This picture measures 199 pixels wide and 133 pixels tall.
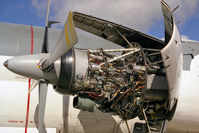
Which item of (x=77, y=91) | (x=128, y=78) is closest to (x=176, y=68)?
(x=128, y=78)

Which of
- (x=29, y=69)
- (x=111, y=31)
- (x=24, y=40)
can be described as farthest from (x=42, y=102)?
(x=24, y=40)

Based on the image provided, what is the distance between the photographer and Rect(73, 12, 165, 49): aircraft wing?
6.12 m

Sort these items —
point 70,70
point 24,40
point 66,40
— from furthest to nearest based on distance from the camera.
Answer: point 24,40 < point 70,70 < point 66,40

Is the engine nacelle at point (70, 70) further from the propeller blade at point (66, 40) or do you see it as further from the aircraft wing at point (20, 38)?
the aircraft wing at point (20, 38)

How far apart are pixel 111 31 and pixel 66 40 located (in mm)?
2314

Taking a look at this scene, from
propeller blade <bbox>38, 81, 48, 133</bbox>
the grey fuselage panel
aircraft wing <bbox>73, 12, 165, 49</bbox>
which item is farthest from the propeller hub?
the grey fuselage panel

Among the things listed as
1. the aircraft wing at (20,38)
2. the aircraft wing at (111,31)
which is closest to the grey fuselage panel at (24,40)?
the aircraft wing at (20,38)

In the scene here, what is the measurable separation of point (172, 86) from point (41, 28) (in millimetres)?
5602

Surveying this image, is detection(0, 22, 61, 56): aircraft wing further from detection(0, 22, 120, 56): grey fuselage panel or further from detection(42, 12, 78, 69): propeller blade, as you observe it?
detection(42, 12, 78, 69): propeller blade

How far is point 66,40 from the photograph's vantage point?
4.53 m

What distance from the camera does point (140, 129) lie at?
6.30 metres

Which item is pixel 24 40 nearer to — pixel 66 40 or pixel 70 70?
pixel 70 70

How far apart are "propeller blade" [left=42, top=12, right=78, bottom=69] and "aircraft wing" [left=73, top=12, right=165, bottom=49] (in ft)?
4.83

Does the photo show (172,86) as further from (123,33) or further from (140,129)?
(123,33)
